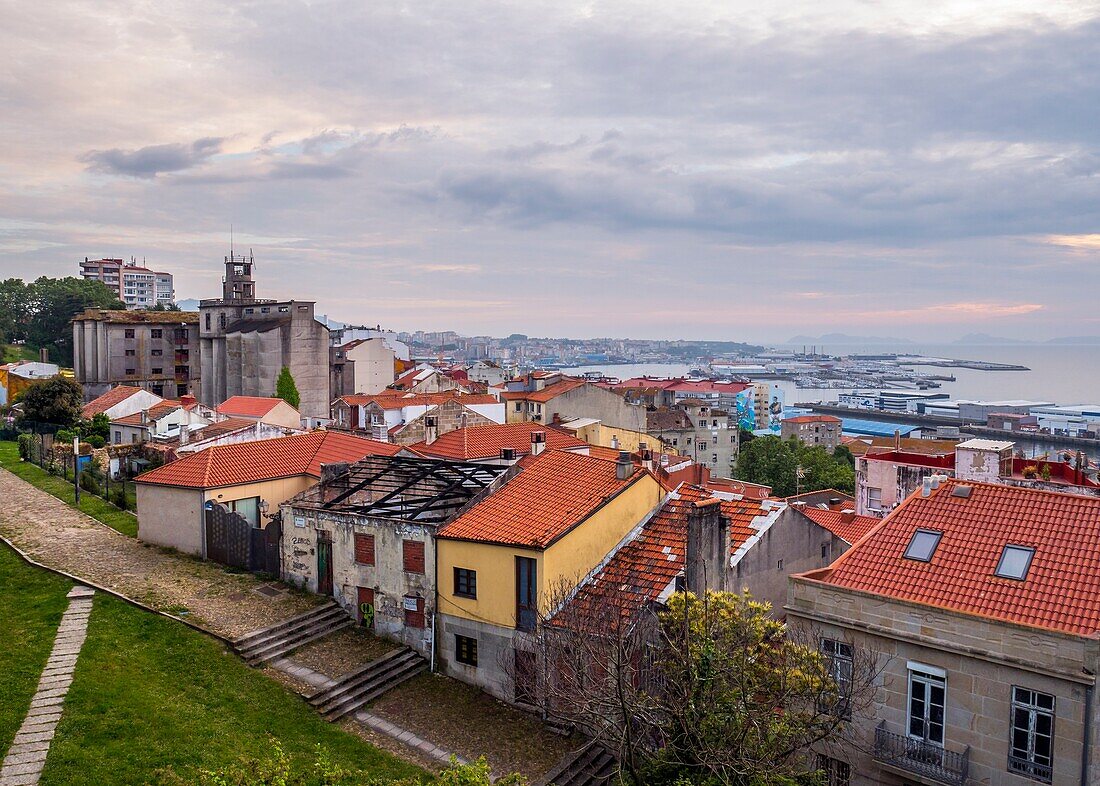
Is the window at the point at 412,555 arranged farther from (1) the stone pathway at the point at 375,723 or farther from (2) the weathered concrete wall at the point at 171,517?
(2) the weathered concrete wall at the point at 171,517

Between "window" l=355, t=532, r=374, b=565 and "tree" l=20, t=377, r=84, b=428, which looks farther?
"tree" l=20, t=377, r=84, b=428

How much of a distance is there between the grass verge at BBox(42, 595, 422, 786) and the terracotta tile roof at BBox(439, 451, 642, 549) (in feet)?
19.0

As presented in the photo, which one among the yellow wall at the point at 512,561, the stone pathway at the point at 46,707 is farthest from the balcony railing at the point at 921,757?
the stone pathway at the point at 46,707

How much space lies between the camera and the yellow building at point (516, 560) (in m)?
19.7

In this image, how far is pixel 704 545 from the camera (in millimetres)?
19141

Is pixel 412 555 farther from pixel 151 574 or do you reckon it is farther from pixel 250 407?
pixel 250 407

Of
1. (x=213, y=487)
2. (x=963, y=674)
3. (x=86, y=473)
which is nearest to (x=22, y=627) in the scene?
(x=213, y=487)

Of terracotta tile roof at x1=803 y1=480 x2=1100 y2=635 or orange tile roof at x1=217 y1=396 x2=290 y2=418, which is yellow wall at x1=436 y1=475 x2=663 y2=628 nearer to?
terracotta tile roof at x1=803 y1=480 x2=1100 y2=635

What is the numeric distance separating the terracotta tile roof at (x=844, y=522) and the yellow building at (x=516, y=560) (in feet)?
28.7

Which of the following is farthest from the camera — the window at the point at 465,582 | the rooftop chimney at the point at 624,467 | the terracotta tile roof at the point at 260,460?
the terracotta tile roof at the point at 260,460

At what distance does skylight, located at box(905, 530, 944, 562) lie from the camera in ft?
56.5

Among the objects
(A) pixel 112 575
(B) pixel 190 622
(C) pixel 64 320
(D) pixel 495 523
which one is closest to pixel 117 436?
(A) pixel 112 575

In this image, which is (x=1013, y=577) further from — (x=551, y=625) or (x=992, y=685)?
(x=551, y=625)

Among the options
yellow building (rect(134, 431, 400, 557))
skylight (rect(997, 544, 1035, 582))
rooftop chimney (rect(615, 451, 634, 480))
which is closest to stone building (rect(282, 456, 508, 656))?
yellow building (rect(134, 431, 400, 557))
